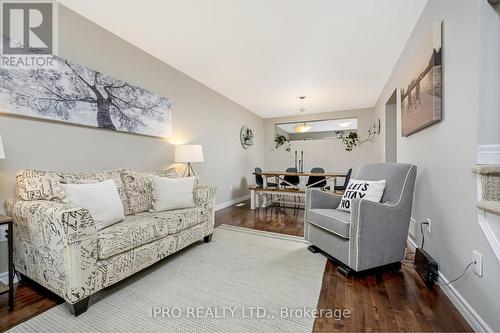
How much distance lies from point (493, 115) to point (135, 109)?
10.1 feet

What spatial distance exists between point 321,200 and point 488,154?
138 cm

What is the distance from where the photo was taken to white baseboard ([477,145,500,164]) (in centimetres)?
116

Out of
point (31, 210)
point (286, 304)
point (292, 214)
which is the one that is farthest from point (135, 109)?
point (292, 214)

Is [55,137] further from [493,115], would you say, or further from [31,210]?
[493,115]

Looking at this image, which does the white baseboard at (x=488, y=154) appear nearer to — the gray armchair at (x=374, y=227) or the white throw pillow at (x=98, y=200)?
the gray armchair at (x=374, y=227)

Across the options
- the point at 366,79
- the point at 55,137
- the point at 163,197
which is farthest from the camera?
the point at 366,79

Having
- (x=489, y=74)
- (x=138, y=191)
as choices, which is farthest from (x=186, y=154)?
(x=489, y=74)

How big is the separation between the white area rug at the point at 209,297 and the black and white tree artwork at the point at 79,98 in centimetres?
154

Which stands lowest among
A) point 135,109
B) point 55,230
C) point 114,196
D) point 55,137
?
point 55,230

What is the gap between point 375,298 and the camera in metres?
1.53

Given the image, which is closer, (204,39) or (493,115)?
(493,115)

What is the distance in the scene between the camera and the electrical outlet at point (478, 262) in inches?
47.8

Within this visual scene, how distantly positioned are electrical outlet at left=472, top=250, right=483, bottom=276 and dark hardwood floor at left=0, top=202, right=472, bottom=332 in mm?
323

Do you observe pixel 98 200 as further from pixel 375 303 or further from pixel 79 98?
pixel 375 303
